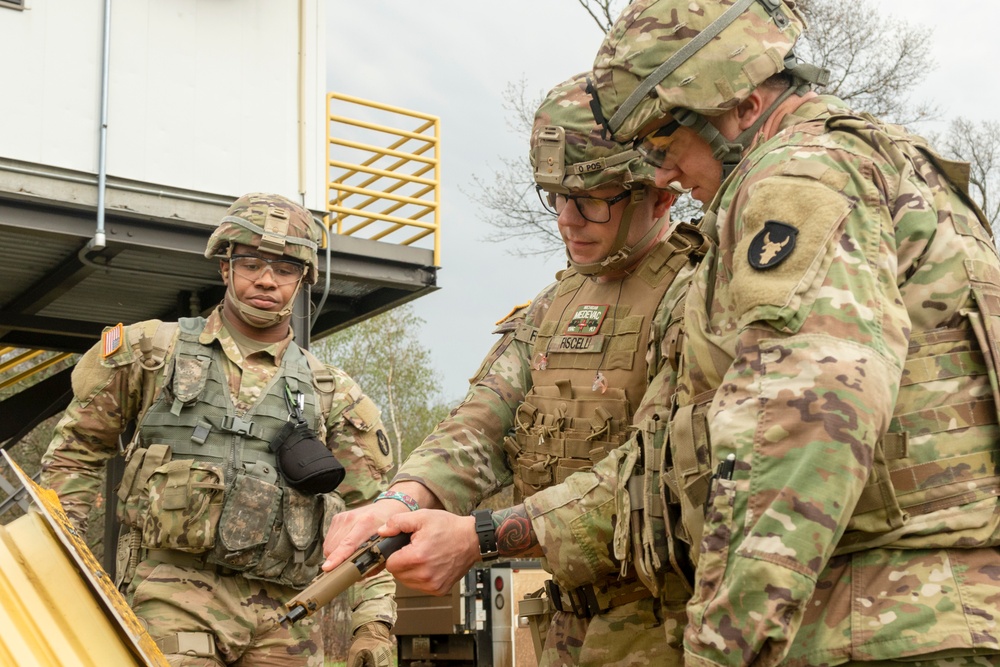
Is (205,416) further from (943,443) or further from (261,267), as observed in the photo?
(943,443)

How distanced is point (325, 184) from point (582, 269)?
723cm

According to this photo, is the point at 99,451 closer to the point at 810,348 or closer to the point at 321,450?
the point at 321,450

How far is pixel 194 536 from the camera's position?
4.74m

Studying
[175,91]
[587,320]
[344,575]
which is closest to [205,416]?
[587,320]

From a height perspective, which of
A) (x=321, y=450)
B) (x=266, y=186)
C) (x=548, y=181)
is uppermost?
(x=266, y=186)

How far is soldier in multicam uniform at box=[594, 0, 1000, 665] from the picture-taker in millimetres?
1976

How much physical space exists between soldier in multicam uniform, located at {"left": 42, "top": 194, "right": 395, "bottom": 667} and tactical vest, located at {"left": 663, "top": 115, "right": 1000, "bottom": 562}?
10.3ft

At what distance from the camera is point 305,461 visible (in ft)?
16.4

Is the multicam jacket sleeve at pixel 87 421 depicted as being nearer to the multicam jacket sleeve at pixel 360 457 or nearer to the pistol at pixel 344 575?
the multicam jacket sleeve at pixel 360 457

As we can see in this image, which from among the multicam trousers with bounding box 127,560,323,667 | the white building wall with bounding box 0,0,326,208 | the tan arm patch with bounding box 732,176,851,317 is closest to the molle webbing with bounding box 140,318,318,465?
the multicam trousers with bounding box 127,560,323,667

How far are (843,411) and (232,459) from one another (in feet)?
11.8

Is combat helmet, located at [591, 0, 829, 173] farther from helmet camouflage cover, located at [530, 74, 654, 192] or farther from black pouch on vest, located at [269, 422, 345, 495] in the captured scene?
black pouch on vest, located at [269, 422, 345, 495]

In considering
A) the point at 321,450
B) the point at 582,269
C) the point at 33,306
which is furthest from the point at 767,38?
the point at 33,306

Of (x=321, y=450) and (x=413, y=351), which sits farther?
(x=413, y=351)
